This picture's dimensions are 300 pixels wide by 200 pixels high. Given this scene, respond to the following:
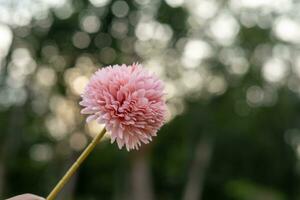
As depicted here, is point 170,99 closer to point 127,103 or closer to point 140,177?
point 140,177

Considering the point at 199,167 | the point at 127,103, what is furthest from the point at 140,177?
the point at 127,103

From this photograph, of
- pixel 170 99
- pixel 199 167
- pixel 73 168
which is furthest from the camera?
pixel 199 167

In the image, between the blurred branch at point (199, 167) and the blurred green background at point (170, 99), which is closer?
the blurred green background at point (170, 99)

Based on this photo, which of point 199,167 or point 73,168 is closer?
point 73,168

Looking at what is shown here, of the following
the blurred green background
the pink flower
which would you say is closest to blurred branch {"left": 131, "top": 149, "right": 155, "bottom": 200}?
the blurred green background

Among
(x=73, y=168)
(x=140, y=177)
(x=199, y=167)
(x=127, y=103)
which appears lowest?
(x=140, y=177)

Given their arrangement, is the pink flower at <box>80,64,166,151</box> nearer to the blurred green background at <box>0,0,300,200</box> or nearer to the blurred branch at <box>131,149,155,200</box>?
the blurred green background at <box>0,0,300,200</box>

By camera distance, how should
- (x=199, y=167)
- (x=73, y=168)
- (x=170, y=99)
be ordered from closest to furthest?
(x=73, y=168) < (x=170, y=99) < (x=199, y=167)

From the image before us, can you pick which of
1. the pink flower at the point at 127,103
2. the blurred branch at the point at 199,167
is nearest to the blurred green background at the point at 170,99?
the blurred branch at the point at 199,167

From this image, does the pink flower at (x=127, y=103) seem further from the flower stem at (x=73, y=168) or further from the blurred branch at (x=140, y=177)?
the blurred branch at (x=140, y=177)
